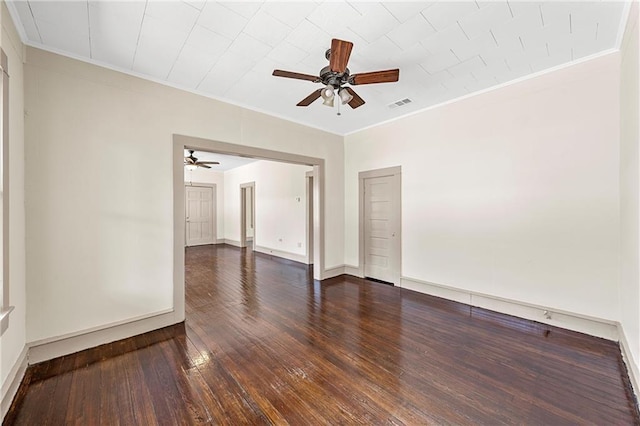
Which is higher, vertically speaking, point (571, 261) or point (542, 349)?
point (571, 261)

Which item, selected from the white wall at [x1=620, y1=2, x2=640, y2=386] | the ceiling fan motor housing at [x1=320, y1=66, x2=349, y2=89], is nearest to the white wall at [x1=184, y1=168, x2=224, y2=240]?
the ceiling fan motor housing at [x1=320, y1=66, x2=349, y2=89]

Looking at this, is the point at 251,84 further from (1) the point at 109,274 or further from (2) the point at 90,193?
(1) the point at 109,274

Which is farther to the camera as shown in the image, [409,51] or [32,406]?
[409,51]

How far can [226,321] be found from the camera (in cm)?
326

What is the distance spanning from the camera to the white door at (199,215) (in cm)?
925

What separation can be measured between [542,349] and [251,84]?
432 cm

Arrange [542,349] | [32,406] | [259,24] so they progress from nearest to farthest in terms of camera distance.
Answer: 1. [32,406]
2. [259,24]
3. [542,349]

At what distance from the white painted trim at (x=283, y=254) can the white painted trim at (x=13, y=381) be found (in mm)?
4733

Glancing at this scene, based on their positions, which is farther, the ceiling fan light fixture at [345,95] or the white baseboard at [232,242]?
the white baseboard at [232,242]

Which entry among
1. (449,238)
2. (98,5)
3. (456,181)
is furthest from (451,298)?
(98,5)

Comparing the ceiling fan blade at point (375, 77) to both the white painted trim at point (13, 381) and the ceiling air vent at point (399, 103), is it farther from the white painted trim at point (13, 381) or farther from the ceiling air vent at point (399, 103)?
the white painted trim at point (13, 381)

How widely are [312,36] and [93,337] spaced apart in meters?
3.67

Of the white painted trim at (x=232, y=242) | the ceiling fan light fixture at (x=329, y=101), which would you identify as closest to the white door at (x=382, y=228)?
the ceiling fan light fixture at (x=329, y=101)

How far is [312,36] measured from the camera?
2.40 meters
